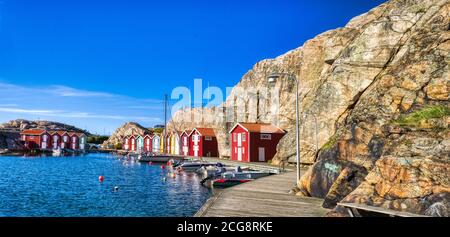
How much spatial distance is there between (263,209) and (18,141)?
16241 cm

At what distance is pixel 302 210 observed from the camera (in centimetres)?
1708

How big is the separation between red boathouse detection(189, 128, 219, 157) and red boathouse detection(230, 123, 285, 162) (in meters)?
21.8

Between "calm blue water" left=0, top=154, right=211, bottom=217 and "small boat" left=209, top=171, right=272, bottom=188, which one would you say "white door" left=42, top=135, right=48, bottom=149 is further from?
"small boat" left=209, top=171, right=272, bottom=188

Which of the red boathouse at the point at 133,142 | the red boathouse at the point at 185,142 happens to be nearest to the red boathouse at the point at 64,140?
the red boathouse at the point at 133,142

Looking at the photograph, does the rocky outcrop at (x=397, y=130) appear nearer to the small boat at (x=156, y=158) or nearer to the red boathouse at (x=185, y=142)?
the small boat at (x=156, y=158)

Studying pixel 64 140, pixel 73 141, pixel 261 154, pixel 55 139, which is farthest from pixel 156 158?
pixel 73 141

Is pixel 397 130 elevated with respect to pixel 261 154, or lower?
elevated

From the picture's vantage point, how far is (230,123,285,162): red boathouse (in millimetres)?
68500

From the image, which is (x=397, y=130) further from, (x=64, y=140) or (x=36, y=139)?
(x=36, y=139)

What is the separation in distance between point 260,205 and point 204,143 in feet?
245

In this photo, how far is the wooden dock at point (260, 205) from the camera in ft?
52.7

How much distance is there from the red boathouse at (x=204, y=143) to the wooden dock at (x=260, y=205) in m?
69.5

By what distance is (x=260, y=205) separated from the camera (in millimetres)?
18375

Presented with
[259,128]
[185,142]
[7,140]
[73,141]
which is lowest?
[185,142]
